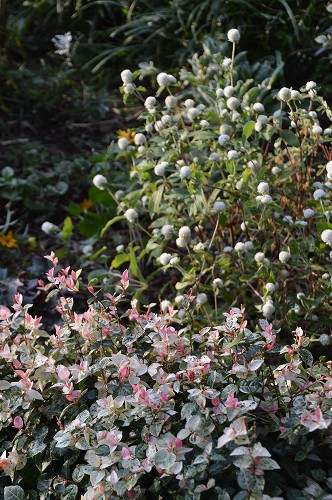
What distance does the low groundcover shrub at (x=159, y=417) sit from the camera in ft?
4.65

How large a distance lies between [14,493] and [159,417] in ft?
1.26

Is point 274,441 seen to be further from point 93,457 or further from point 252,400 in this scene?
point 93,457

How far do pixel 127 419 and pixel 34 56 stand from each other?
411 centimetres

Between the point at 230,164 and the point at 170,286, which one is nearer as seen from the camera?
the point at 230,164

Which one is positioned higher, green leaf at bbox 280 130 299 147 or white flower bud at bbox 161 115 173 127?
white flower bud at bbox 161 115 173 127

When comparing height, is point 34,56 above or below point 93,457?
below

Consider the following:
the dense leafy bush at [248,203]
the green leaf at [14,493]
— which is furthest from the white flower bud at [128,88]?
the green leaf at [14,493]

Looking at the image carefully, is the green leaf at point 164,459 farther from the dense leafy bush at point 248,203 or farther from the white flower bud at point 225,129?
the white flower bud at point 225,129

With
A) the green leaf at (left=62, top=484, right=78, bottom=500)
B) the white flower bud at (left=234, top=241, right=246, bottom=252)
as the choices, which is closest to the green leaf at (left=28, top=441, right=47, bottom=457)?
the green leaf at (left=62, top=484, right=78, bottom=500)

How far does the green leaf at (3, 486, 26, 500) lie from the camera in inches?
61.3

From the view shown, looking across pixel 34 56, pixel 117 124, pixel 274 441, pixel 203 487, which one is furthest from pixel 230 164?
pixel 34 56

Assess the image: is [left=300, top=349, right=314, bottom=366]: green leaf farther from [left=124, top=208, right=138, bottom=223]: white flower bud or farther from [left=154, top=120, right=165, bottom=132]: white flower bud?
[left=154, top=120, right=165, bottom=132]: white flower bud

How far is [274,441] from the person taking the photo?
5.05 ft

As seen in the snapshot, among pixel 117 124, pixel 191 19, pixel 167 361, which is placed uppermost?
pixel 167 361
